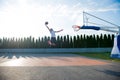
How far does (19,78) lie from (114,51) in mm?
8520

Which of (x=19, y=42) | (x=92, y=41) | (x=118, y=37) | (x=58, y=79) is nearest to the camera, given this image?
(x=58, y=79)

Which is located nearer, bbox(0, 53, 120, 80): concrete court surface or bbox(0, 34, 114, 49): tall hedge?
bbox(0, 53, 120, 80): concrete court surface

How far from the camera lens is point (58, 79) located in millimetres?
8578

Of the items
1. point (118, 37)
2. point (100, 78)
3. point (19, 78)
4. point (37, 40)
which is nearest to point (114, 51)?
point (118, 37)

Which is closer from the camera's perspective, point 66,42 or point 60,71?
point 60,71

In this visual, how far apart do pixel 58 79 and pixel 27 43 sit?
41.5 metres

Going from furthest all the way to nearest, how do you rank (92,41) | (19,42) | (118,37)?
(19,42), (92,41), (118,37)

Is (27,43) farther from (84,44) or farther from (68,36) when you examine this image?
(84,44)

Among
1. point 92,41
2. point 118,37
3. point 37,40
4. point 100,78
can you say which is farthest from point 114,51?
point 37,40

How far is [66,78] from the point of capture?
8.86m

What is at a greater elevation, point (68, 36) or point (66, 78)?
point (68, 36)

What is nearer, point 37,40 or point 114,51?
point 114,51

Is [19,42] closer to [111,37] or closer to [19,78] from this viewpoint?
[111,37]

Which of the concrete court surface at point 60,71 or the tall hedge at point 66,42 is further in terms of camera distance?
the tall hedge at point 66,42
